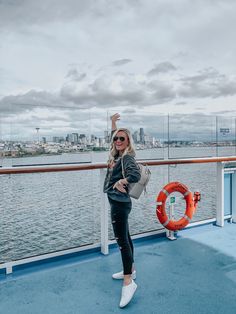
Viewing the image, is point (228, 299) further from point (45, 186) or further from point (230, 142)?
point (230, 142)

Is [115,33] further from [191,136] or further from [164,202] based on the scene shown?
[164,202]

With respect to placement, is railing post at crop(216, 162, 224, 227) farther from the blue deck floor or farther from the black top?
the black top

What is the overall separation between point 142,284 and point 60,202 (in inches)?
71.9

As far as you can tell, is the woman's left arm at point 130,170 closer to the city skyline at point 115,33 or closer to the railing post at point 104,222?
the railing post at point 104,222

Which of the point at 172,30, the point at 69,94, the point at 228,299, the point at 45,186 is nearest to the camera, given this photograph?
the point at 228,299

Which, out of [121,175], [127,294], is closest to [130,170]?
[121,175]

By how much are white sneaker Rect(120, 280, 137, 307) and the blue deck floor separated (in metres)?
0.03

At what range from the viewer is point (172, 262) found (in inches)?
93.0

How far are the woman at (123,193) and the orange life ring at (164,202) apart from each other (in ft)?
3.08

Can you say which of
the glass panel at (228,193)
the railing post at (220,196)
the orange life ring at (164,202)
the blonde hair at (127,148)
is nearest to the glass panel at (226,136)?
the railing post at (220,196)

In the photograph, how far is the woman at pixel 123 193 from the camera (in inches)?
69.2

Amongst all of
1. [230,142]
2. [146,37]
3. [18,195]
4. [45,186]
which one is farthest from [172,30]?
[18,195]

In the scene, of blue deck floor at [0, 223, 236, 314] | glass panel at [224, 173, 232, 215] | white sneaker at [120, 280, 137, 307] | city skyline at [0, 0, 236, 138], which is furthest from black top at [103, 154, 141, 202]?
glass panel at [224, 173, 232, 215]

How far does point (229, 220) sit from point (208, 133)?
1.18 meters
